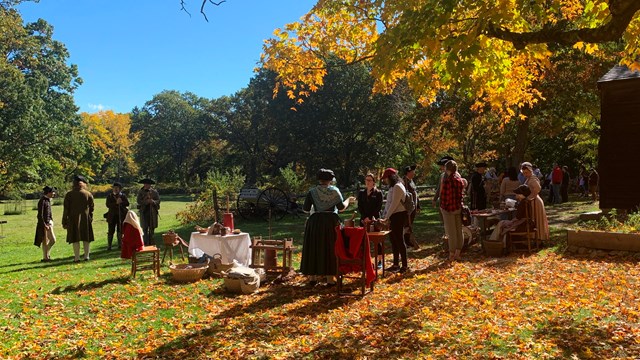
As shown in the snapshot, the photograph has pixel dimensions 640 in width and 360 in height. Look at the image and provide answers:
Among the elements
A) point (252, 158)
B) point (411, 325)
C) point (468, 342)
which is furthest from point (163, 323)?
point (252, 158)

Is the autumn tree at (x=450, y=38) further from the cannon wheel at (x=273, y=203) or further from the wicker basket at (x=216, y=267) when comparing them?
the cannon wheel at (x=273, y=203)

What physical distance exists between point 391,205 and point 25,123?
21.1 m

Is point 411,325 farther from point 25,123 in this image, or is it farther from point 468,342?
point 25,123

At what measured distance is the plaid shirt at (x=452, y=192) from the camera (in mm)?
8484

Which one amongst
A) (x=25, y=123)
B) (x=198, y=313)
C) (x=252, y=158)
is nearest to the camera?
(x=198, y=313)

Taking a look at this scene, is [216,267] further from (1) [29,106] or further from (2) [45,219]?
(1) [29,106]

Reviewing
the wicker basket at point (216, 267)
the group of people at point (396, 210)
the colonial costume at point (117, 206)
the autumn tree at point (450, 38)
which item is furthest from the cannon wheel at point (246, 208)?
the wicker basket at point (216, 267)

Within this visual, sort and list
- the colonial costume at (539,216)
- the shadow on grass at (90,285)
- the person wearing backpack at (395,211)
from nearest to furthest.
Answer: the shadow on grass at (90,285), the person wearing backpack at (395,211), the colonial costume at (539,216)

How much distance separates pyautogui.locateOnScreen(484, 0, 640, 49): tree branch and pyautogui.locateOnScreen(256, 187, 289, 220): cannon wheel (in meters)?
13.9

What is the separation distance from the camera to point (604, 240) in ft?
29.0

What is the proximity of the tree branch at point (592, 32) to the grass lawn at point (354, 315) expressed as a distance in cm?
290

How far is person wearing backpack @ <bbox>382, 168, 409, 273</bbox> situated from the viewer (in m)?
7.88

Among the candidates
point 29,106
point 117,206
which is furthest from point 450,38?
point 29,106

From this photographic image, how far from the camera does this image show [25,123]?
75.3ft
